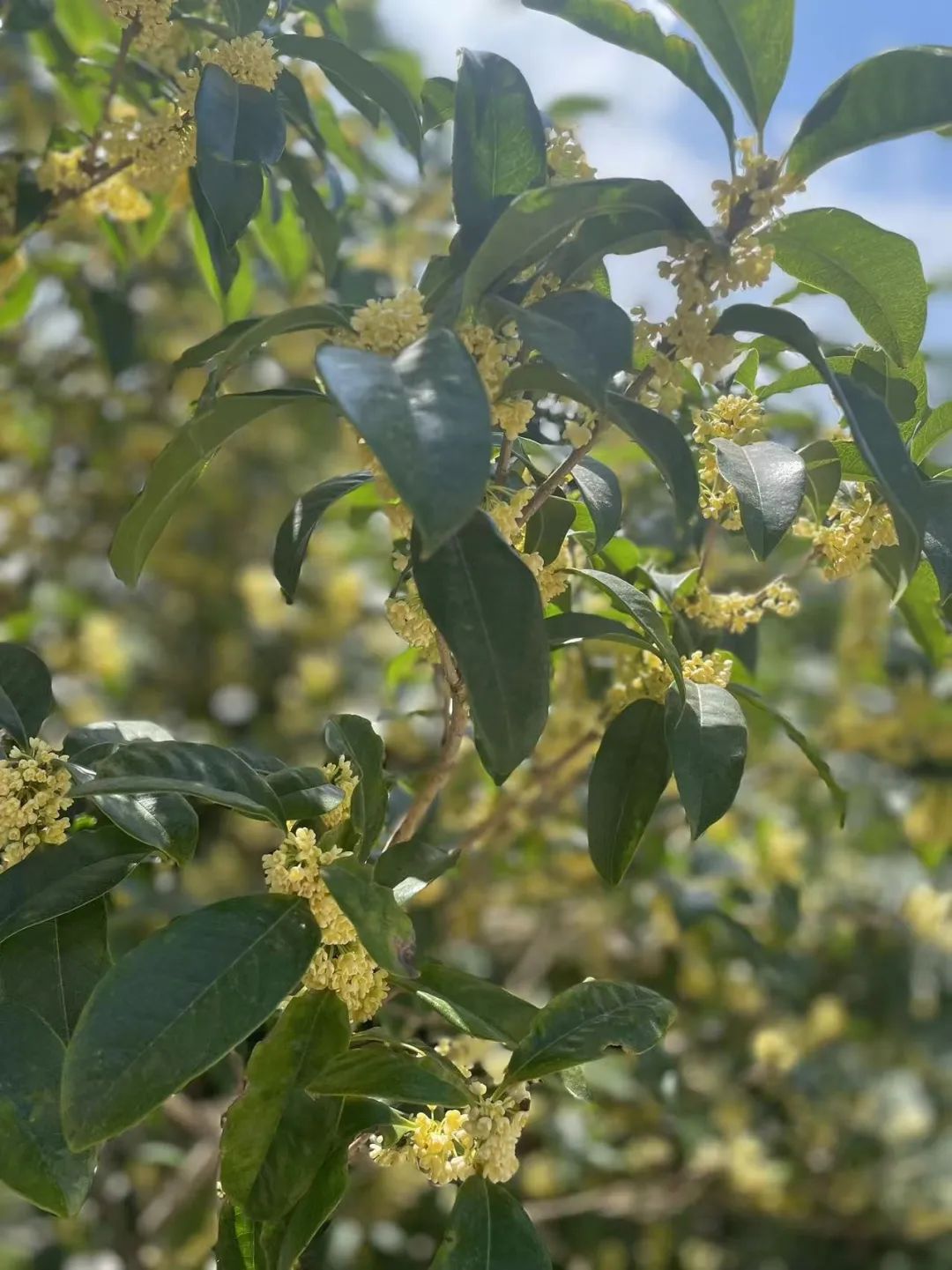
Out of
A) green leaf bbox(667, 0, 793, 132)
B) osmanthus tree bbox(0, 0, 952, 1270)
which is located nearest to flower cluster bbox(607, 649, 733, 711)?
osmanthus tree bbox(0, 0, 952, 1270)

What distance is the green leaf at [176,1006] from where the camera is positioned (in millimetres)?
563

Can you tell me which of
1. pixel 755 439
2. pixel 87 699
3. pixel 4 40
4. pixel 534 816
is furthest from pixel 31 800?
pixel 87 699

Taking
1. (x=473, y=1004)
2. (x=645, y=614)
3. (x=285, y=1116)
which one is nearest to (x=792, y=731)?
(x=645, y=614)

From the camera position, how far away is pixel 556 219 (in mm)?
584

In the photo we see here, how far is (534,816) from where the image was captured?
4.58ft

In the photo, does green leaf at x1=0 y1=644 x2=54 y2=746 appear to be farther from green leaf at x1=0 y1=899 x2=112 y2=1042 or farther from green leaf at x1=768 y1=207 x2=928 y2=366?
green leaf at x1=768 y1=207 x2=928 y2=366

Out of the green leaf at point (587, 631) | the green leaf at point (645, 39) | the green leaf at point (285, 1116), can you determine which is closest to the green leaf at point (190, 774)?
the green leaf at point (285, 1116)

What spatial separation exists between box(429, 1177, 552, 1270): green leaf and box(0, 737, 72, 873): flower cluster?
282 mm

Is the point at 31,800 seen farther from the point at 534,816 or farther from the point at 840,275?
the point at 534,816

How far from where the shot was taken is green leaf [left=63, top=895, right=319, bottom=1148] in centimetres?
56

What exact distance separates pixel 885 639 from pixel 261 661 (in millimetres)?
1311

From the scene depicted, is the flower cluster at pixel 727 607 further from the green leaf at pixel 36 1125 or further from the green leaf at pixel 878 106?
the green leaf at pixel 36 1125

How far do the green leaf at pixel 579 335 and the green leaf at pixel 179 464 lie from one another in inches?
4.8

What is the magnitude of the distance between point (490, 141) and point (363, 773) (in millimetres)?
348
